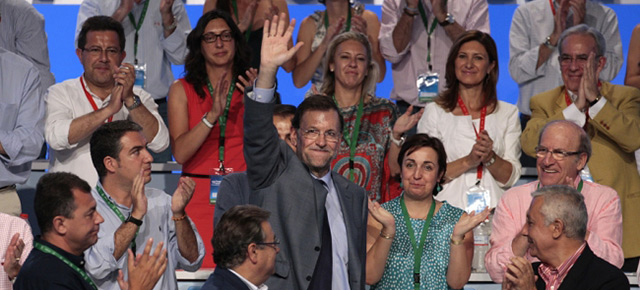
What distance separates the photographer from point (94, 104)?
5395 mm

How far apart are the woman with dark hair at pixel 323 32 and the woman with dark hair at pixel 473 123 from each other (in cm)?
86

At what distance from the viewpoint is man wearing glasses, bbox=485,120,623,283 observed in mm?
4395

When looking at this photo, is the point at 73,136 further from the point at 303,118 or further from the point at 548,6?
the point at 548,6

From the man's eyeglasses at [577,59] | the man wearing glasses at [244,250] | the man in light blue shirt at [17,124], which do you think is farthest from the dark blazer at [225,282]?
the man's eyeglasses at [577,59]

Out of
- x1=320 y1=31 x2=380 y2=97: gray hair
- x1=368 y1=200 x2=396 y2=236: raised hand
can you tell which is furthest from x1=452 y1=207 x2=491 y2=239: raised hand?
x1=320 y1=31 x2=380 y2=97: gray hair

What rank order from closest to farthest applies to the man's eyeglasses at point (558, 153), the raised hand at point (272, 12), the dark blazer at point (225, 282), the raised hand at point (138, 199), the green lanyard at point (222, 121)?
the dark blazer at point (225, 282), the raised hand at point (138, 199), the man's eyeglasses at point (558, 153), the green lanyard at point (222, 121), the raised hand at point (272, 12)

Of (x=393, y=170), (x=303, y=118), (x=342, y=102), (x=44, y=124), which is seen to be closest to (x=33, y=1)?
(x=44, y=124)

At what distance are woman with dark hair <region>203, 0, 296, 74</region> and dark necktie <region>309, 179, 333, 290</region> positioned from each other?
7.56 ft

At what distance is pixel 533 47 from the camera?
638 cm

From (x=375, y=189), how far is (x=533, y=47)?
1.65 m

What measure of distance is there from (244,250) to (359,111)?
2170mm

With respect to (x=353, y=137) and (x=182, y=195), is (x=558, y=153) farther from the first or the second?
(x=182, y=195)

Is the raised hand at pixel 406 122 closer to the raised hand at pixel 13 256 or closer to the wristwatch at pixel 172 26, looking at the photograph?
the wristwatch at pixel 172 26

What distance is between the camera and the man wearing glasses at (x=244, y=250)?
353cm
